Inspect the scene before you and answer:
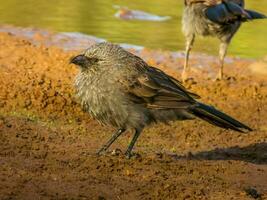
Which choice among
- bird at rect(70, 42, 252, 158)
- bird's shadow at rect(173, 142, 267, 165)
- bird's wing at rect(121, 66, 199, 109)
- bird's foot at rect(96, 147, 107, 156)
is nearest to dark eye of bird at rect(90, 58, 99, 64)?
bird at rect(70, 42, 252, 158)

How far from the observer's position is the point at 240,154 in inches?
389

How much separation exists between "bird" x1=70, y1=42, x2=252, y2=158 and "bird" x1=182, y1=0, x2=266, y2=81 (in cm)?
459

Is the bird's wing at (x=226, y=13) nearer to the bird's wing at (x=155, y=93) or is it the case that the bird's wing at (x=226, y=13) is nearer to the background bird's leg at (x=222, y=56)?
the background bird's leg at (x=222, y=56)

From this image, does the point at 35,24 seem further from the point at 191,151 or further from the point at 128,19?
the point at 191,151

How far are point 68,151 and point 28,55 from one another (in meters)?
5.15

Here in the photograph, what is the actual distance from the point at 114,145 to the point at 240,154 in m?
1.48

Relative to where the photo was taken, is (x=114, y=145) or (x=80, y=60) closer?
(x=80, y=60)

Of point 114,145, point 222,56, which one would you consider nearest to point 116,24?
point 222,56

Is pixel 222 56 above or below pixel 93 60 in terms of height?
below

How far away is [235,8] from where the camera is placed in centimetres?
1313

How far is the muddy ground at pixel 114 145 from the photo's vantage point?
22.7ft

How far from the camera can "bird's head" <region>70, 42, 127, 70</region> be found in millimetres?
8492

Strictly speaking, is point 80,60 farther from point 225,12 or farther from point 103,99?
point 225,12

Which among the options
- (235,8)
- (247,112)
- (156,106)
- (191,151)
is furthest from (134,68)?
(235,8)
